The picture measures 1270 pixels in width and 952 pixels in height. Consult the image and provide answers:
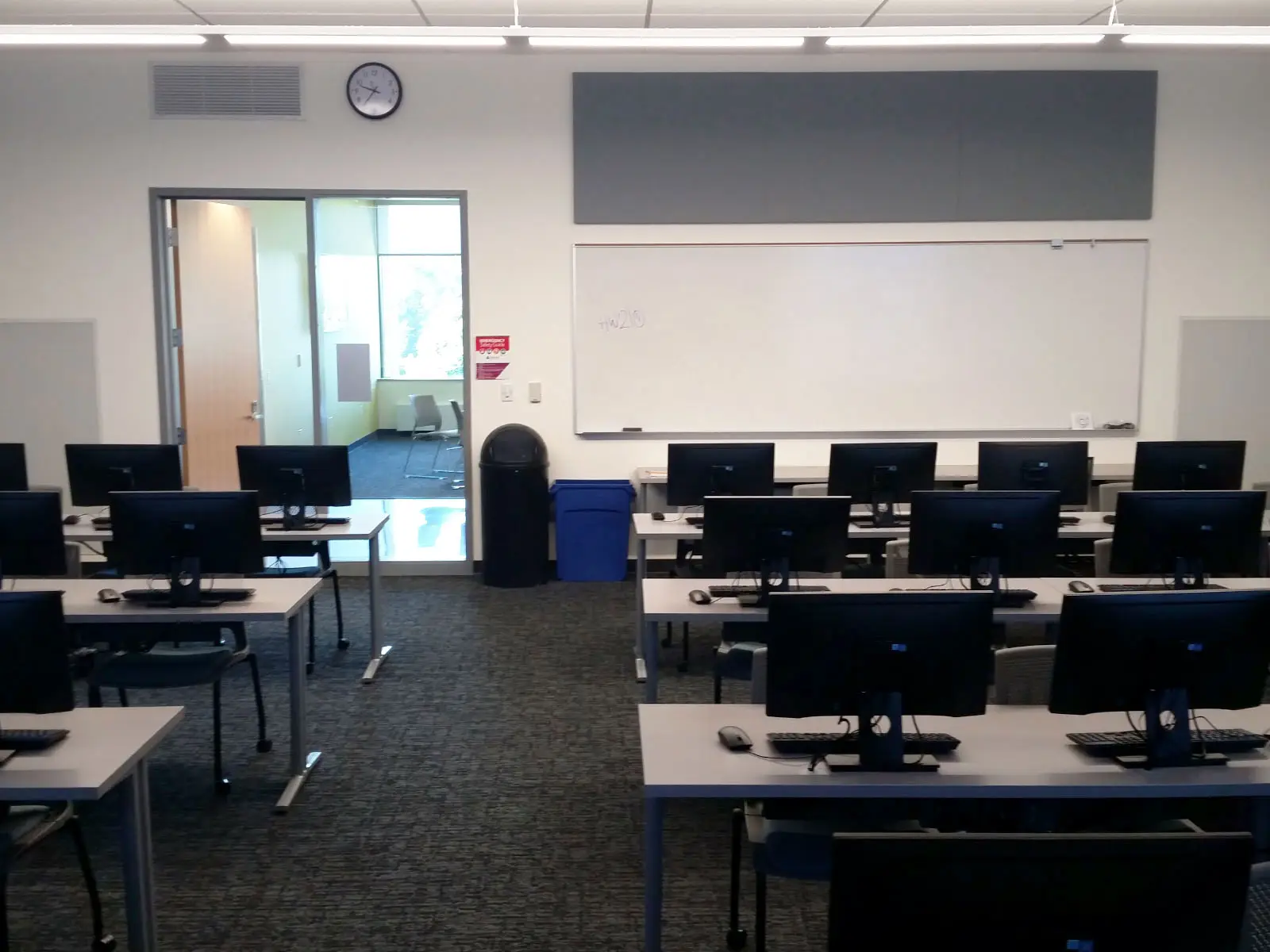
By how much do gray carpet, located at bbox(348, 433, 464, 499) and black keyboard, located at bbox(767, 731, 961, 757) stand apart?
708 centimetres

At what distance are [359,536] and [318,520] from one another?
0.44 meters

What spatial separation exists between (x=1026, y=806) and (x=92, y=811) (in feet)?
10.2

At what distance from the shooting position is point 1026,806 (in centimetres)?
267

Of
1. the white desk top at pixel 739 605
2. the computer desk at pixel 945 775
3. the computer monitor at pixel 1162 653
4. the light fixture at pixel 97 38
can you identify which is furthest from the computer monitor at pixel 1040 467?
the light fixture at pixel 97 38

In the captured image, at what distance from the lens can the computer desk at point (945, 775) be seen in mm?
2479

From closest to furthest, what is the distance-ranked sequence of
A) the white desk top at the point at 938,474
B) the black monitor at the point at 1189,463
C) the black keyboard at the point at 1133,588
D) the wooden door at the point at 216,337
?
the black keyboard at the point at 1133,588, the black monitor at the point at 1189,463, the white desk top at the point at 938,474, the wooden door at the point at 216,337

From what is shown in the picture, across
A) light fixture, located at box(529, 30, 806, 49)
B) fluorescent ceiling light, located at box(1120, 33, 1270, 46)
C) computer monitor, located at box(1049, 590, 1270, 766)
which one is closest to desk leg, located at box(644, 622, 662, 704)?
computer monitor, located at box(1049, 590, 1270, 766)

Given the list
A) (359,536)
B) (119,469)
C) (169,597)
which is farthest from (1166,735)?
(119,469)

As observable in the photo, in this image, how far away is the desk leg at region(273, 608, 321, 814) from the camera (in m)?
3.95

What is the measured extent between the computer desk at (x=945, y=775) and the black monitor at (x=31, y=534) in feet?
7.66

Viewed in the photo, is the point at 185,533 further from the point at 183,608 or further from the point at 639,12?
the point at 639,12

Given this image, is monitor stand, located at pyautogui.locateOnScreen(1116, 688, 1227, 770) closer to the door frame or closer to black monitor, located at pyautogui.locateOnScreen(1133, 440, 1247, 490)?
black monitor, located at pyautogui.locateOnScreen(1133, 440, 1247, 490)

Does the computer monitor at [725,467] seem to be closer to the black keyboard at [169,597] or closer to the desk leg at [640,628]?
the desk leg at [640,628]

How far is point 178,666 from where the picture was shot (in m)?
4.01
